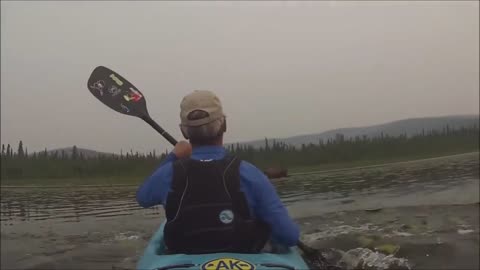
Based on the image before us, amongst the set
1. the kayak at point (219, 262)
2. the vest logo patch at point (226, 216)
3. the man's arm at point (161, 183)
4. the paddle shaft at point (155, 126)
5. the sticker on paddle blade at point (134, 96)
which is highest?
the sticker on paddle blade at point (134, 96)

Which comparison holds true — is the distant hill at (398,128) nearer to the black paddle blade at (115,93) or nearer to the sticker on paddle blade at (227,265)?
the black paddle blade at (115,93)

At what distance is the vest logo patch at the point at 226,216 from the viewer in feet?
10.3

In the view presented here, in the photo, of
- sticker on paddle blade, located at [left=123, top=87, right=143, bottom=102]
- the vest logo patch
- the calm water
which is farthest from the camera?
the calm water

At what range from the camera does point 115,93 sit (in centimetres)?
558

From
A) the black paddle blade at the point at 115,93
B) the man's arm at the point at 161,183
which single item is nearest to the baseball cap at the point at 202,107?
the man's arm at the point at 161,183

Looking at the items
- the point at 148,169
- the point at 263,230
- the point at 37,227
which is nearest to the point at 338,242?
the point at 148,169

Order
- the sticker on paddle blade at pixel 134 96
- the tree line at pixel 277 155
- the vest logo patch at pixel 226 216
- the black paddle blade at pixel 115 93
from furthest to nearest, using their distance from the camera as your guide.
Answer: the tree line at pixel 277 155 → the sticker on paddle blade at pixel 134 96 → the black paddle blade at pixel 115 93 → the vest logo patch at pixel 226 216

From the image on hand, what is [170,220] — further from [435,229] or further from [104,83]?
[435,229]

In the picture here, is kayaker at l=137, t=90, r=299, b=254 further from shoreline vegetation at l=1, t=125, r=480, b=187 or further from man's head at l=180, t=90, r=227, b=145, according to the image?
shoreline vegetation at l=1, t=125, r=480, b=187

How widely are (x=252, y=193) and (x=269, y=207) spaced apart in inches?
5.1

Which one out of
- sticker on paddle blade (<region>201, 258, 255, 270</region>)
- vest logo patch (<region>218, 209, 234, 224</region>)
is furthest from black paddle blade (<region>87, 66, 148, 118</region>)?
sticker on paddle blade (<region>201, 258, 255, 270</region>)

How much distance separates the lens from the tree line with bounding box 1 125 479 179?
6.60 meters

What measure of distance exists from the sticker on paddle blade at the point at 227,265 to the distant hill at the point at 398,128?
421 cm

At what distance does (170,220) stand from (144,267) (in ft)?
0.90
